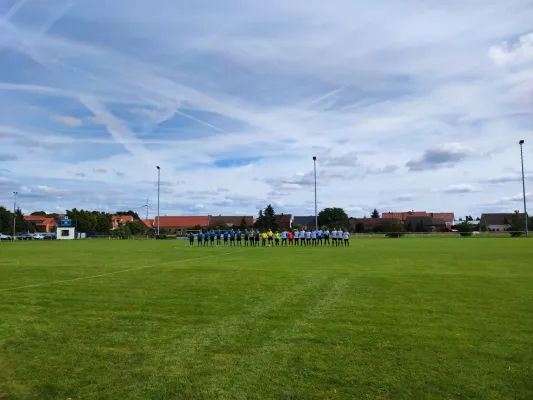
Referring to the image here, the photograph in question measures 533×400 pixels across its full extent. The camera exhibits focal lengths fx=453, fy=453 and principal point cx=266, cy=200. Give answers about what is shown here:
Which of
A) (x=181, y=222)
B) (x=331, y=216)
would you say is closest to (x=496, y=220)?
(x=331, y=216)

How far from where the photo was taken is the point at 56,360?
632 centimetres

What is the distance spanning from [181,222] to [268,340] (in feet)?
427

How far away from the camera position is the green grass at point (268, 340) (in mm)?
5330

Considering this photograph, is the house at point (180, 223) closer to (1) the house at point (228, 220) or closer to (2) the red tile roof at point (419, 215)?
(1) the house at point (228, 220)

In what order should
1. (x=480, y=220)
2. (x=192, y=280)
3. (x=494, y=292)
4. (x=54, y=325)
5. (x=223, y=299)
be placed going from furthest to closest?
(x=480, y=220) < (x=192, y=280) < (x=494, y=292) < (x=223, y=299) < (x=54, y=325)

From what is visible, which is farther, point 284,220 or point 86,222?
point 284,220

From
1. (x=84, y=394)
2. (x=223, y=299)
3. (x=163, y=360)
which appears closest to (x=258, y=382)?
(x=163, y=360)

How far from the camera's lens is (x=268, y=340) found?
7160 millimetres

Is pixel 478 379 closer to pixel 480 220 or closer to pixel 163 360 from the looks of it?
pixel 163 360

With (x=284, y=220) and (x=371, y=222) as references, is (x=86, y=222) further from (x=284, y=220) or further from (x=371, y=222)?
(x=371, y=222)

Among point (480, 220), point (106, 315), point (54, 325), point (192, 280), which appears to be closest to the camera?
point (54, 325)

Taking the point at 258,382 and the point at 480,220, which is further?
the point at 480,220

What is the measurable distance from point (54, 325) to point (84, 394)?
355cm

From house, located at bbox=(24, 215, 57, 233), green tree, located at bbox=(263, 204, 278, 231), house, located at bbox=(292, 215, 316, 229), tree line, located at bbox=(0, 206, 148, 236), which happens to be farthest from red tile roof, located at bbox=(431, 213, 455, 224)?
house, located at bbox=(24, 215, 57, 233)
